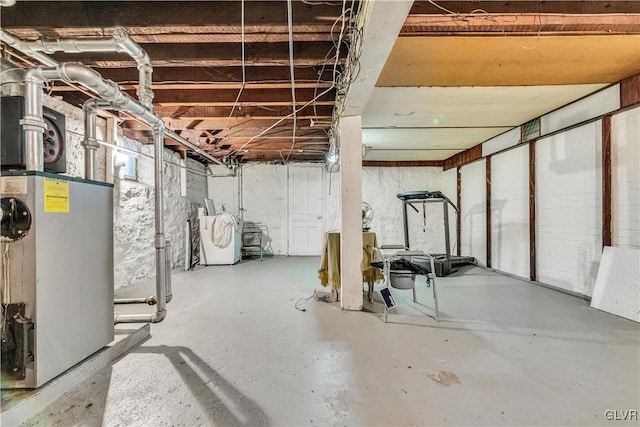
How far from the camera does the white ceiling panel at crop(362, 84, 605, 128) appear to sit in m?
2.83

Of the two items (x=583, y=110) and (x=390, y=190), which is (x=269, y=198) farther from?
(x=583, y=110)

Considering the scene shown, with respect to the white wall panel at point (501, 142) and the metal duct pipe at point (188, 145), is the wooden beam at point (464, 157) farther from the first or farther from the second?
the metal duct pipe at point (188, 145)

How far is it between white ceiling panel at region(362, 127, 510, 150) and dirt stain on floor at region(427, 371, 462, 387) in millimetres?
3306

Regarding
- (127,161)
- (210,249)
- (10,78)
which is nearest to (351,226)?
(10,78)

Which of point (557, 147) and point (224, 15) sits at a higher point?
point (224, 15)

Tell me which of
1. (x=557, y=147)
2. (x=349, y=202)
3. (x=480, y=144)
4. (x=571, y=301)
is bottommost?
(x=571, y=301)

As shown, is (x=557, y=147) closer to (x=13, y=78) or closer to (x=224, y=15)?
(x=224, y=15)

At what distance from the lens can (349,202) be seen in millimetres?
2809

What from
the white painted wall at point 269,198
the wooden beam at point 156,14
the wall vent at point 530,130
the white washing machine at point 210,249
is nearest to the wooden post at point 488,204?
the wall vent at point 530,130

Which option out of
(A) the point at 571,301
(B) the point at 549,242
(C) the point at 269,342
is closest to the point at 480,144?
(B) the point at 549,242

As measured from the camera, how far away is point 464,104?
317 centimetres

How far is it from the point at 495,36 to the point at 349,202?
68.9 inches

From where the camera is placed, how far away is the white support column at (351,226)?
2.79 metres

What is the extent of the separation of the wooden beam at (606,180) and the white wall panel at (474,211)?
202 centimetres
